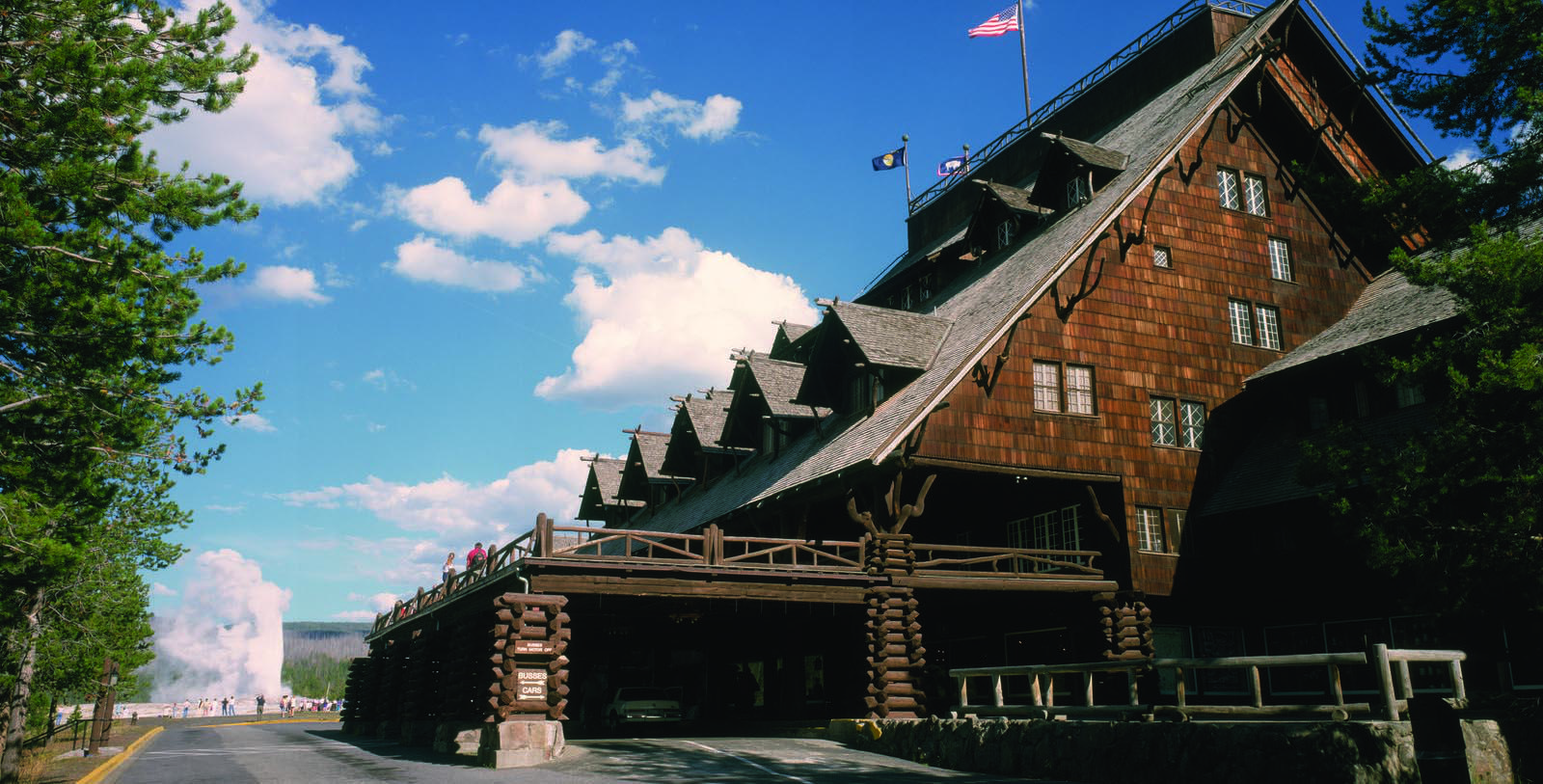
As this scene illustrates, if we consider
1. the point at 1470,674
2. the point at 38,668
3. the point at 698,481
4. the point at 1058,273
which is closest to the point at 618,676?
the point at 698,481

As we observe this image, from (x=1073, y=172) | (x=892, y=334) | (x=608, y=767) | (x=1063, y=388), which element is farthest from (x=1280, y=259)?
(x=608, y=767)

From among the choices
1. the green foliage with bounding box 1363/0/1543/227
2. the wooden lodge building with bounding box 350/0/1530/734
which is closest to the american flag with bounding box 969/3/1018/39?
the wooden lodge building with bounding box 350/0/1530/734

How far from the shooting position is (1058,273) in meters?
26.6

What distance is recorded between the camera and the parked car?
3070 cm

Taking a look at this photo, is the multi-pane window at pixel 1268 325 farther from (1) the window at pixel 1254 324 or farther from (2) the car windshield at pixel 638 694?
(2) the car windshield at pixel 638 694

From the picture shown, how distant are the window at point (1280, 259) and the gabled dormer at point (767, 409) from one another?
42.9ft

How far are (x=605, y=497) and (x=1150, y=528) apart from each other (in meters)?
28.2

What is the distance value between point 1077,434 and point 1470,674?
924cm

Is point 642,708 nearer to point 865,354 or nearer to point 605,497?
point 865,354

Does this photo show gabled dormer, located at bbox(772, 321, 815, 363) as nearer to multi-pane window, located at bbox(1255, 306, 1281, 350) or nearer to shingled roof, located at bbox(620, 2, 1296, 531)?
shingled roof, located at bbox(620, 2, 1296, 531)

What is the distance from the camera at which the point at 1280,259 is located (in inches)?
1169

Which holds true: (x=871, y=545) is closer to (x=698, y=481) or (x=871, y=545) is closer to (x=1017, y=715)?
(x=1017, y=715)

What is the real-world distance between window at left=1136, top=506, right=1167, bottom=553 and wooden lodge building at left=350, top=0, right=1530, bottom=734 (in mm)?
53

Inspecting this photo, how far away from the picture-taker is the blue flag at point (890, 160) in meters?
47.4
